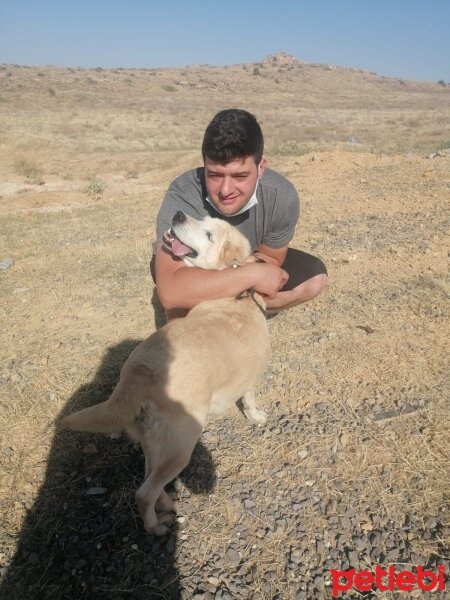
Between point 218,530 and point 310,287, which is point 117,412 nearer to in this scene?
point 218,530

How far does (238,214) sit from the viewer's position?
3465 mm

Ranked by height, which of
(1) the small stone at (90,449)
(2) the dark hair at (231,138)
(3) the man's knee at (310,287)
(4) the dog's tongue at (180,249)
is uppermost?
(2) the dark hair at (231,138)

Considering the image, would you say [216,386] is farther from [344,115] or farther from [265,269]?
[344,115]

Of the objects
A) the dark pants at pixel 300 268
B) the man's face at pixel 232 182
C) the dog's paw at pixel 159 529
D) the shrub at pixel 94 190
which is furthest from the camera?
the shrub at pixel 94 190

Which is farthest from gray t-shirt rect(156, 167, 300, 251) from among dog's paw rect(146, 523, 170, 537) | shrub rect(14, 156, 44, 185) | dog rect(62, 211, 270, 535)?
shrub rect(14, 156, 44, 185)

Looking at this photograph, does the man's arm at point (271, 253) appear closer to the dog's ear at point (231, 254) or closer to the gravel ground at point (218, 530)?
the dog's ear at point (231, 254)

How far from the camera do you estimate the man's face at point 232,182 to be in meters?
2.96

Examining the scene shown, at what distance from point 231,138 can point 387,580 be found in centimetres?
290

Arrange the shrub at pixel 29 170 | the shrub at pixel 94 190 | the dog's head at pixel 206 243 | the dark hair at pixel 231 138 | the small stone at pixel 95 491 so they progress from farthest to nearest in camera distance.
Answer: the shrub at pixel 29 170
the shrub at pixel 94 190
the dog's head at pixel 206 243
the dark hair at pixel 231 138
the small stone at pixel 95 491

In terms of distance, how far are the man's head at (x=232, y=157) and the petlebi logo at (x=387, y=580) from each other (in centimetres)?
263

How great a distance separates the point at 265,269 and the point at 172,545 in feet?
6.44

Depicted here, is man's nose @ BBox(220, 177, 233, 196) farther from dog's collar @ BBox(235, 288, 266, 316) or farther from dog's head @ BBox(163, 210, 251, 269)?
dog's collar @ BBox(235, 288, 266, 316)

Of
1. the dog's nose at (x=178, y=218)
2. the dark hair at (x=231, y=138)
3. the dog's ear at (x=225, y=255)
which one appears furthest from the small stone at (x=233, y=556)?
the dark hair at (x=231, y=138)

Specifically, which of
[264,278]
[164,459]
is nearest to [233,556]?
[164,459]
